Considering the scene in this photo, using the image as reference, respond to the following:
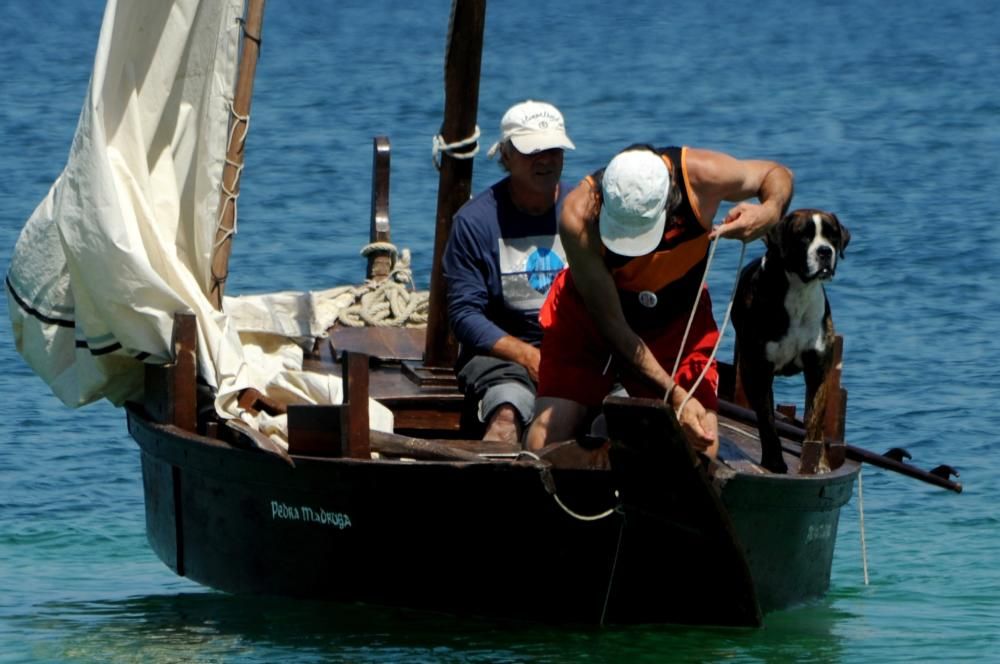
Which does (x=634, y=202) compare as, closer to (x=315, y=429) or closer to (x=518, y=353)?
(x=315, y=429)

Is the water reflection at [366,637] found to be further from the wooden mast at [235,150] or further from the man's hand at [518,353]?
the wooden mast at [235,150]

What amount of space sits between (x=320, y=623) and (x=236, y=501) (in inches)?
23.0

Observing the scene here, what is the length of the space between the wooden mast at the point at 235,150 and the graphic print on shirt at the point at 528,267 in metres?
1.19

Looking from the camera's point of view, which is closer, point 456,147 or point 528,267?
point 528,267

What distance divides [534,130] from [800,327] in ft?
4.79

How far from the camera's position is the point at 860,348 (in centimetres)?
1486

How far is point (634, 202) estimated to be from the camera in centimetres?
678

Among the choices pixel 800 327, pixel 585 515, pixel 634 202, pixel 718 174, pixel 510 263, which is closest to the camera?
pixel 634 202

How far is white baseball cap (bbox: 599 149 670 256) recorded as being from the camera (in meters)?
6.78

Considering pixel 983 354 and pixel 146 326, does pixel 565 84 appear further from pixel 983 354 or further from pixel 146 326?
pixel 146 326

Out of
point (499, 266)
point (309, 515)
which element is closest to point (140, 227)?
point (499, 266)

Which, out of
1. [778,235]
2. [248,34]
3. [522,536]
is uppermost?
[248,34]

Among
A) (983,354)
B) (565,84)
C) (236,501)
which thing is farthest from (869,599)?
(565,84)

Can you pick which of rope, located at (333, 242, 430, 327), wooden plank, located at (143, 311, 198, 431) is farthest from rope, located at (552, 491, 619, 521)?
rope, located at (333, 242, 430, 327)
